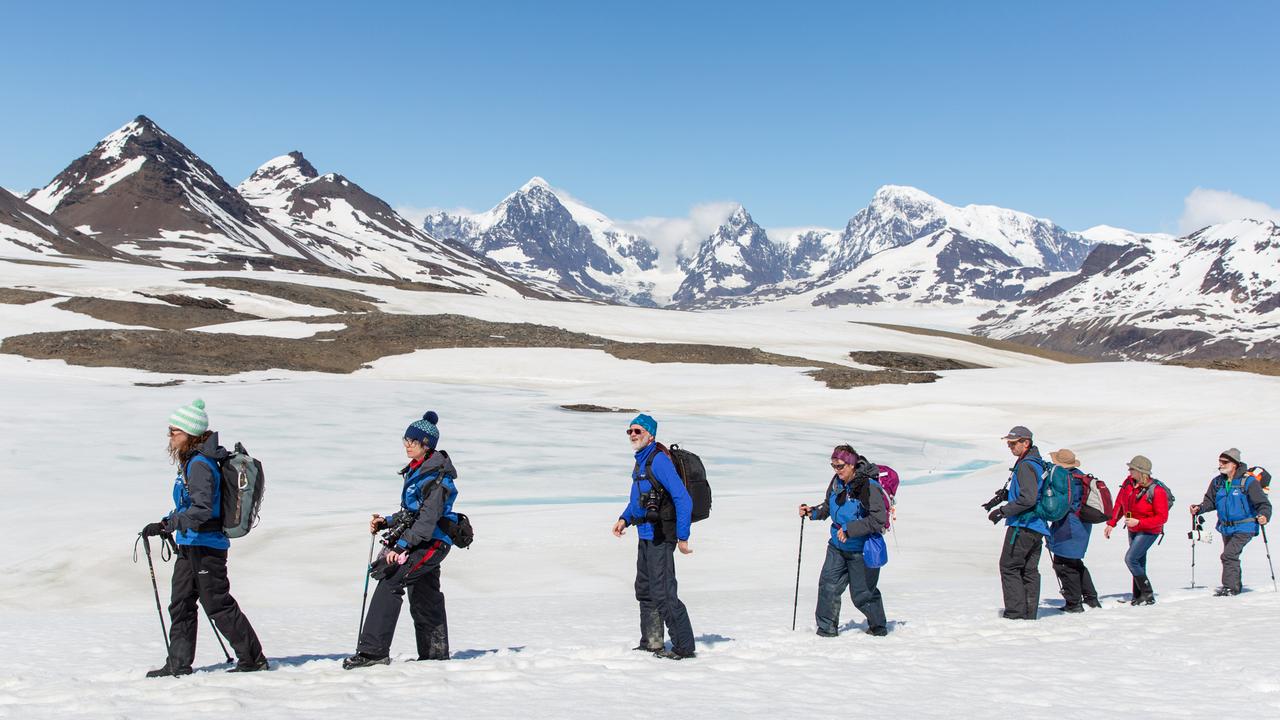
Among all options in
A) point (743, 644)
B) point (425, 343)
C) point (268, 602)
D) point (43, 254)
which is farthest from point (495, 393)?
point (43, 254)

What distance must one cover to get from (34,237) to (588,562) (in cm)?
16737

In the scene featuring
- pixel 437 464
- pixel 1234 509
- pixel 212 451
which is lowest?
pixel 1234 509

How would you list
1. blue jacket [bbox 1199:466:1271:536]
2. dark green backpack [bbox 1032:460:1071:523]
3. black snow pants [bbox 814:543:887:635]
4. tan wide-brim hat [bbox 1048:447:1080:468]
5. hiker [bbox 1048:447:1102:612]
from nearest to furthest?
black snow pants [bbox 814:543:887:635], dark green backpack [bbox 1032:460:1071:523], tan wide-brim hat [bbox 1048:447:1080:468], hiker [bbox 1048:447:1102:612], blue jacket [bbox 1199:466:1271:536]

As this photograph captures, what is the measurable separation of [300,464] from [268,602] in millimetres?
13275

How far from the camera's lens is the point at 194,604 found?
8.87 metres

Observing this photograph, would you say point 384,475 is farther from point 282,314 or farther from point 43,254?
point 43,254

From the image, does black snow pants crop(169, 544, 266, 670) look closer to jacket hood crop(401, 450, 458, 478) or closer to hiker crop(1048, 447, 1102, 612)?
jacket hood crop(401, 450, 458, 478)

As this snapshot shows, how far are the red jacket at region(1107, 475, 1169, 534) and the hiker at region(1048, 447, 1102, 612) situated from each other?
1.01m

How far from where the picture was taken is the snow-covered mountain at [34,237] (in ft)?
466

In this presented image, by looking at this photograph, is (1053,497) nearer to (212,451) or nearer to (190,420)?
(212,451)

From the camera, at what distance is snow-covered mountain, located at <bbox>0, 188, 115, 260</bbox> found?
142 m

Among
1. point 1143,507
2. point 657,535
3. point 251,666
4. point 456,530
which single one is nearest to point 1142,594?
point 1143,507

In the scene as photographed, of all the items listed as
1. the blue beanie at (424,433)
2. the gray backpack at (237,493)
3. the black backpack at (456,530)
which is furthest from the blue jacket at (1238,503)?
the gray backpack at (237,493)

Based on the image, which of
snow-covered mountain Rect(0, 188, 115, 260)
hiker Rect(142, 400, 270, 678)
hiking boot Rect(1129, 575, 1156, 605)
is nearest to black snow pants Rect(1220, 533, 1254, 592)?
hiking boot Rect(1129, 575, 1156, 605)
